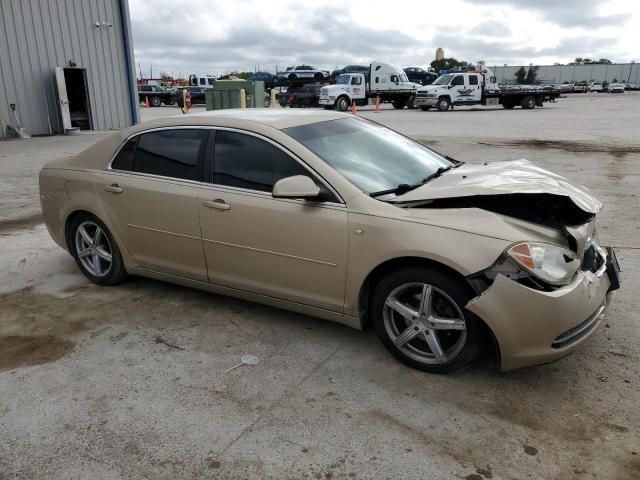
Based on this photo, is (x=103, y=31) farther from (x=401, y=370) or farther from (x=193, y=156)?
(x=401, y=370)

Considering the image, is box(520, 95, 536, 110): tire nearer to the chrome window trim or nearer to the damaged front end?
the damaged front end

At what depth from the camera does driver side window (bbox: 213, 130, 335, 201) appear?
356 cm

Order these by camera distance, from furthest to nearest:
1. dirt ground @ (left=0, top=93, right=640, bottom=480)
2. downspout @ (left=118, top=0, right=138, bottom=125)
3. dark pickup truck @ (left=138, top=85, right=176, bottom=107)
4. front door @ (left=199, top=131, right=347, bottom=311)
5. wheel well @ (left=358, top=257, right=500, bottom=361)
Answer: dark pickup truck @ (left=138, top=85, right=176, bottom=107) < downspout @ (left=118, top=0, right=138, bottom=125) < front door @ (left=199, top=131, right=347, bottom=311) < wheel well @ (left=358, top=257, right=500, bottom=361) < dirt ground @ (left=0, top=93, right=640, bottom=480)

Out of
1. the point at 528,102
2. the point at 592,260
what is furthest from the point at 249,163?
the point at 528,102

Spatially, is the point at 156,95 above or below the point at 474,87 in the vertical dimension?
below

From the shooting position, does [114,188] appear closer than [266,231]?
No

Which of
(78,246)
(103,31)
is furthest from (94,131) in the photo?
(78,246)

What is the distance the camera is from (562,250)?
2924 mm

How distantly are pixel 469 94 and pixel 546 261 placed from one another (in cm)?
3106

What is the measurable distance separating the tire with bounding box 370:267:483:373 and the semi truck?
Result: 2992cm

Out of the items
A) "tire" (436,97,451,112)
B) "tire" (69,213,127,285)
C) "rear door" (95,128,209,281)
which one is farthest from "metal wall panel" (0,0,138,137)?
"tire" (436,97,451,112)

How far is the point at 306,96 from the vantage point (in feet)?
105

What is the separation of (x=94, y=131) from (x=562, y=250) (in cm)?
1832

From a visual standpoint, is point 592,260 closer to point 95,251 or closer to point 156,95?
point 95,251
